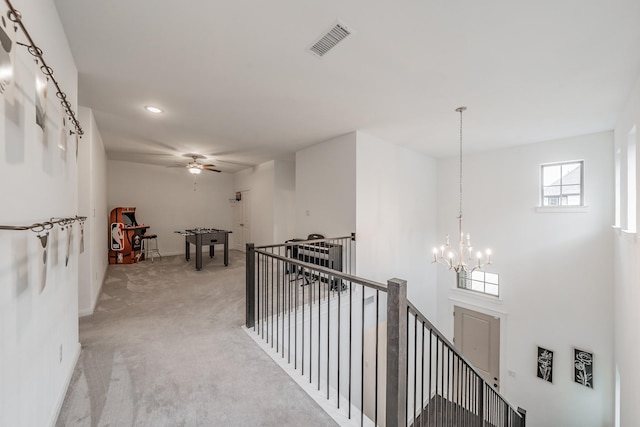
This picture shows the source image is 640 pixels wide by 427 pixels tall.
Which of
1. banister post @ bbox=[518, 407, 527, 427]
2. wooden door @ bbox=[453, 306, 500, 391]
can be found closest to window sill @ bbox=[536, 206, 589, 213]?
wooden door @ bbox=[453, 306, 500, 391]

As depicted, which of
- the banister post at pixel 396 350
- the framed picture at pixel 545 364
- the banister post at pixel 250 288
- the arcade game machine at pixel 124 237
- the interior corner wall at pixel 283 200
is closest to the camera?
the banister post at pixel 396 350

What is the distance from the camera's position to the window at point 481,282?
5.88 metres

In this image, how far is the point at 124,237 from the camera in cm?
625

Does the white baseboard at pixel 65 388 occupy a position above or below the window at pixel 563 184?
below

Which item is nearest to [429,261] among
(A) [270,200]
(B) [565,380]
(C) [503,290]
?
(C) [503,290]

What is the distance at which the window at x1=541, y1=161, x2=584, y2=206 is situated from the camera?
4.89 m

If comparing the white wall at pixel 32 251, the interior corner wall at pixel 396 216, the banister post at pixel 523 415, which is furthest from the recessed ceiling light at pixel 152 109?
the banister post at pixel 523 415

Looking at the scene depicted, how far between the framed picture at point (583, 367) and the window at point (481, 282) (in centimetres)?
155

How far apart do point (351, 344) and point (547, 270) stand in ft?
16.3

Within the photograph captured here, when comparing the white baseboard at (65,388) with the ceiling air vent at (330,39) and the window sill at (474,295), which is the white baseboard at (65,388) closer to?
the ceiling air vent at (330,39)

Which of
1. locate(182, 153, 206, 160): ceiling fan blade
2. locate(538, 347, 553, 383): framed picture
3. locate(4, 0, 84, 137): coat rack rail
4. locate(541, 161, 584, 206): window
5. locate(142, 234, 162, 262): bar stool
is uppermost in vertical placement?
locate(182, 153, 206, 160): ceiling fan blade

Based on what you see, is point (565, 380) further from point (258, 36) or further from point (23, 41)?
point (23, 41)

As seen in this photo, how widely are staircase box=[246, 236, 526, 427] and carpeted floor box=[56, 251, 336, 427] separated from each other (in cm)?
29

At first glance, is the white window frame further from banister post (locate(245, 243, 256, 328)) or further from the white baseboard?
the white baseboard
